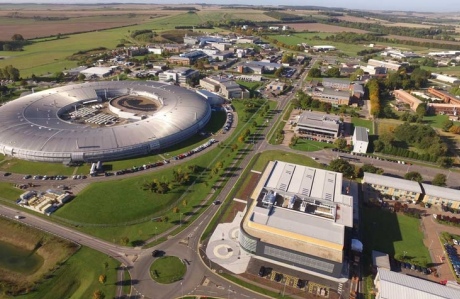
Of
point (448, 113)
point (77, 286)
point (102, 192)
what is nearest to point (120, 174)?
point (102, 192)

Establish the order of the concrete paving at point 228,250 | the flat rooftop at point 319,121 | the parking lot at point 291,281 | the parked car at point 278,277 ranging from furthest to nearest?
1. the flat rooftop at point 319,121
2. the concrete paving at point 228,250
3. the parked car at point 278,277
4. the parking lot at point 291,281

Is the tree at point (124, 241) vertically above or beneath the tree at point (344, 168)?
beneath

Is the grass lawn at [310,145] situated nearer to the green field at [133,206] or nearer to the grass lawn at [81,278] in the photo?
the green field at [133,206]

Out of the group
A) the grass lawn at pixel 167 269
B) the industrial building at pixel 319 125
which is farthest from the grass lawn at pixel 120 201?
the industrial building at pixel 319 125

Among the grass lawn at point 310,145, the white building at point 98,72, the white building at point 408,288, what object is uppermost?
the white building at point 408,288

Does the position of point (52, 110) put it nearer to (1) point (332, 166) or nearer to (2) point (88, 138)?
(2) point (88, 138)

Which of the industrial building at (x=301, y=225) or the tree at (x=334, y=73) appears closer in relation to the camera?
the industrial building at (x=301, y=225)

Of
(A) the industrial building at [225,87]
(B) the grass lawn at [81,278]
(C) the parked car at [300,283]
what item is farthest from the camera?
(A) the industrial building at [225,87]
